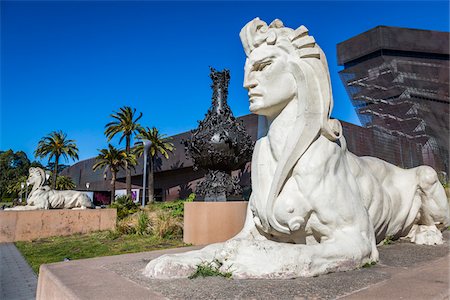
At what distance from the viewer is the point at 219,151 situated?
689 centimetres

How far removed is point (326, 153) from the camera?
269 centimetres

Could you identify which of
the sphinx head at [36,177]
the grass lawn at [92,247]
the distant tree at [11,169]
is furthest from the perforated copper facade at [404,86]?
the distant tree at [11,169]

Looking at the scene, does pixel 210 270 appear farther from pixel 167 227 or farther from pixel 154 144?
pixel 154 144

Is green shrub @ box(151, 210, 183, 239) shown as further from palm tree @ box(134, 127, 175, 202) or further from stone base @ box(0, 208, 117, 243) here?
palm tree @ box(134, 127, 175, 202)

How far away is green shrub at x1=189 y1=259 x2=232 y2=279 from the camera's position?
2191 millimetres

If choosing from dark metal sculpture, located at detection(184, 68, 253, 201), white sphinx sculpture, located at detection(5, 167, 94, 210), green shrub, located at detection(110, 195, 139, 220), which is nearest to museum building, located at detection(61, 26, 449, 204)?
green shrub, located at detection(110, 195, 139, 220)

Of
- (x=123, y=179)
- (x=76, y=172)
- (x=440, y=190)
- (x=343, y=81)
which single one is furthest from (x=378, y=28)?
(x=440, y=190)

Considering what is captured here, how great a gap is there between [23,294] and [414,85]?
177 ft

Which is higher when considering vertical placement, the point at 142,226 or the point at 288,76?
the point at 288,76

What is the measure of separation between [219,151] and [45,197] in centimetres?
791

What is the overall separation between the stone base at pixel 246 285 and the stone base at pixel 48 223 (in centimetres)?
883

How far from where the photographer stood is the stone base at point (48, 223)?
9.90 m

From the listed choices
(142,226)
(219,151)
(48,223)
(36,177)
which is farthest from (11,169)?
(219,151)

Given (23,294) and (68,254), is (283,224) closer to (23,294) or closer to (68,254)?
(23,294)
